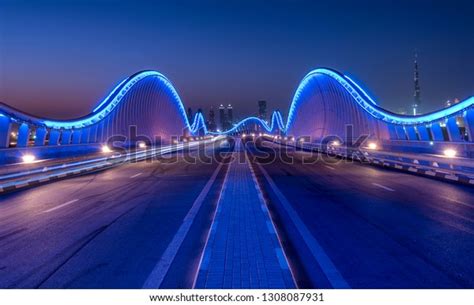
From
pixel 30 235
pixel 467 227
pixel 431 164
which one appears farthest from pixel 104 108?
pixel 467 227

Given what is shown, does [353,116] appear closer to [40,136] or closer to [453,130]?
[453,130]

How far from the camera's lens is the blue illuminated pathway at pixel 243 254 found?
226 inches

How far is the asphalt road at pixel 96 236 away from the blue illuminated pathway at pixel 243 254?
289mm

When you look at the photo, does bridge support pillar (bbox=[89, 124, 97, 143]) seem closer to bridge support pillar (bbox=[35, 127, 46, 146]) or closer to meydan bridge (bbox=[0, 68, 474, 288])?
bridge support pillar (bbox=[35, 127, 46, 146])

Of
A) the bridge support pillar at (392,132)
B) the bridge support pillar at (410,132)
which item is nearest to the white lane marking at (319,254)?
the bridge support pillar at (410,132)

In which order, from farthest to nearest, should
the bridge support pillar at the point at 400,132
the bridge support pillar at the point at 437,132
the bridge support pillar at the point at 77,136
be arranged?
the bridge support pillar at the point at 77,136 < the bridge support pillar at the point at 400,132 < the bridge support pillar at the point at 437,132

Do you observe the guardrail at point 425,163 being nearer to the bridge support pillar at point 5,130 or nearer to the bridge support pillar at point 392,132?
the bridge support pillar at point 392,132

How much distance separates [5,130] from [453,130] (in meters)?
30.7

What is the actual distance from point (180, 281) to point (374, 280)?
8.65ft

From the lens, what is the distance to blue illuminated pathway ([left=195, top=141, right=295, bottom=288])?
5.73 meters

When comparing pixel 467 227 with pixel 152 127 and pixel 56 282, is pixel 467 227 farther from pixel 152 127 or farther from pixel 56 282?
pixel 152 127

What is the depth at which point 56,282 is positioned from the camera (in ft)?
19.1

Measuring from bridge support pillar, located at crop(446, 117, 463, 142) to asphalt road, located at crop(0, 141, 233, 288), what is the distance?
20990 millimetres

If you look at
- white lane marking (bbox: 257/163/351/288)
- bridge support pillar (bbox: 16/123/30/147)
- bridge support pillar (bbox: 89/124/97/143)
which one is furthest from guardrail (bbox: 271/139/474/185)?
bridge support pillar (bbox: 89/124/97/143)
